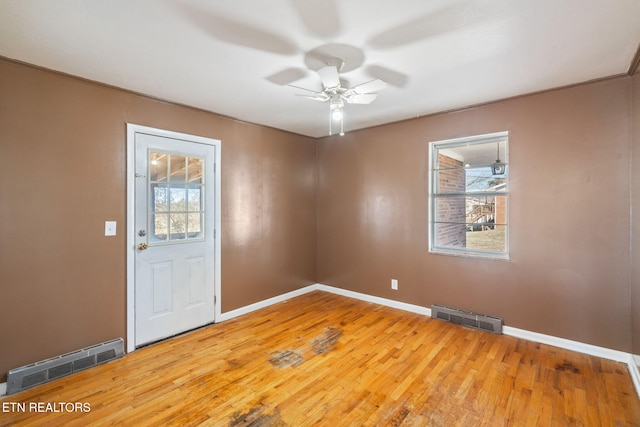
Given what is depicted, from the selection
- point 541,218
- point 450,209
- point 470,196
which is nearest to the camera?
point 541,218

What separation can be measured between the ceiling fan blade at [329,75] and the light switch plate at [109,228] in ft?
7.75

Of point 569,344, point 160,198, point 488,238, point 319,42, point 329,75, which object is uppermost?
point 319,42

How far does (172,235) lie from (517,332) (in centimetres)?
386

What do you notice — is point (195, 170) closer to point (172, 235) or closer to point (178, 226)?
point (178, 226)

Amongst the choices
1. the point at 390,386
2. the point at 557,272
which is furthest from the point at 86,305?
the point at 557,272

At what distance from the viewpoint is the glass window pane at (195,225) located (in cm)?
334

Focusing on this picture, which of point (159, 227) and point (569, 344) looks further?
point (159, 227)

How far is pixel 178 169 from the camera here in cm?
322

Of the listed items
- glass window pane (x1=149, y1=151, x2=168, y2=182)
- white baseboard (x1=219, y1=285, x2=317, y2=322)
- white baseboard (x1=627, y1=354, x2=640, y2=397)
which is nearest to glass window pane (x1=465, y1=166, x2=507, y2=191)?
white baseboard (x1=627, y1=354, x2=640, y2=397)

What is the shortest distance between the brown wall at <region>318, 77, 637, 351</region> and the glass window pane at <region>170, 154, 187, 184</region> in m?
2.54

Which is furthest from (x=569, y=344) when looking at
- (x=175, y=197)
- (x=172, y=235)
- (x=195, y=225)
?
(x=175, y=197)

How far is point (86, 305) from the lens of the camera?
8.58 ft

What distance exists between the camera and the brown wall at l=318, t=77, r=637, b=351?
2.60m

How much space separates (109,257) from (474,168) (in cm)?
401
